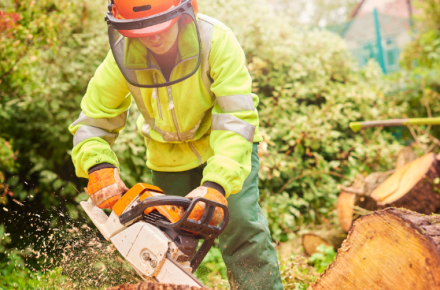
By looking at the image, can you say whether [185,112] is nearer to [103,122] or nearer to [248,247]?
[103,122]

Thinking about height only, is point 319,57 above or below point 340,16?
above

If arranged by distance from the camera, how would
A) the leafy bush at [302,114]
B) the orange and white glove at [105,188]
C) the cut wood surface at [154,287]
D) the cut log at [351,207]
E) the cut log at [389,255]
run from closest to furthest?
the cut wood surface at [154,287] → the cut log at [389,255] → the orange and white glove at [105,188] → the cut log at [351,207] → the leafy bush at [302,114]

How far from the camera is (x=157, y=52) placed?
1655 mm

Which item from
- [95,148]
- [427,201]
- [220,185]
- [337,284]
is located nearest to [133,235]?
[220,185]

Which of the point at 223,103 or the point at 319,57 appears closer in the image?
the point at 223,103

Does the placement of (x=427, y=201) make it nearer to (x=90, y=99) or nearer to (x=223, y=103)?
(x=223, y=103)

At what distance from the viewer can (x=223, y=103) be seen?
1.66 metres

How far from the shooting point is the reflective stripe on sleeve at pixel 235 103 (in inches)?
64.7

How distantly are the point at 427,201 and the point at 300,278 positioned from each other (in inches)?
66.4

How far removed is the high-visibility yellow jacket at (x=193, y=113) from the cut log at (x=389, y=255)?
0.59 meters

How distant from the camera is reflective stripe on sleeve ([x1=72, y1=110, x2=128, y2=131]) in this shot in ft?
6.02

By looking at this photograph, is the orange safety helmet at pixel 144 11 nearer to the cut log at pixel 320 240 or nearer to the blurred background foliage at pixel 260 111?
the blurred background foliage at pixel 260 111

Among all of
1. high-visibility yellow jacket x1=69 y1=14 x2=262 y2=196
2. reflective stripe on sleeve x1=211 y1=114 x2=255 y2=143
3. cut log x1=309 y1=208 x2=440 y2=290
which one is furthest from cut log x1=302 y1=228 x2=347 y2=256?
reflective stripe on sleeve x1=211 y1=114 x2=255 y2=143

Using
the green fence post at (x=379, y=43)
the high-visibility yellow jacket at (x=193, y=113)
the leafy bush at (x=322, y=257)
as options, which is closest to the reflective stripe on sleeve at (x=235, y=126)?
the high-visibility yellow jacket at (x=193, y=113)
